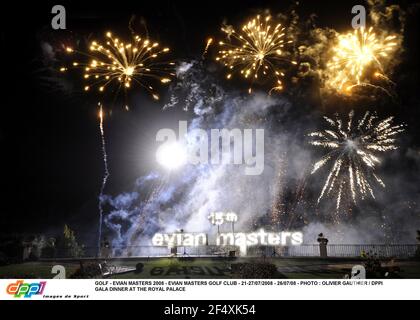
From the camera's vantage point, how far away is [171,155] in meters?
45.9

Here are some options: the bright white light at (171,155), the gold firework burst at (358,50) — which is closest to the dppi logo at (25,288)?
the gold firework burst at (358,50)

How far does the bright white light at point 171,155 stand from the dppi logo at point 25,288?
31.1 metres

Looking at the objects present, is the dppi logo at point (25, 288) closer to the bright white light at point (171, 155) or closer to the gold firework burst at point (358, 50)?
the gold firework burst at point (358, 50)

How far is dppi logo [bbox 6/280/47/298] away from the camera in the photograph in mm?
10555

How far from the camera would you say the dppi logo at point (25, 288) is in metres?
10.6

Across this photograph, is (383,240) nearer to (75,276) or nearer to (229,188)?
(229,188)

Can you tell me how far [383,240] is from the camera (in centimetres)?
3456

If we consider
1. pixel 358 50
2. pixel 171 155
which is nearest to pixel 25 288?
pixel 358 50

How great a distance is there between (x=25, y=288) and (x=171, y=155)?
35717 millimetres

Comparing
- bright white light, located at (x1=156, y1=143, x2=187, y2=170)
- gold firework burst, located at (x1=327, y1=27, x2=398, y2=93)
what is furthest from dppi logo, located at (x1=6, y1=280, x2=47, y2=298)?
bright white light, located at (x1=156, y1=143, x2=187, y2=170)

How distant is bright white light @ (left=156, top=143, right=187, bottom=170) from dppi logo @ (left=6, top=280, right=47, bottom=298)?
31.1 m

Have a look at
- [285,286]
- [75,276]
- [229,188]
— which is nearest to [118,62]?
[75,276]

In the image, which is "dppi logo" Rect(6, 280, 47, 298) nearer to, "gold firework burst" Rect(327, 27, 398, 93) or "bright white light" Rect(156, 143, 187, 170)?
"gold firework burst" Rect(327, 27, 398, 93)
